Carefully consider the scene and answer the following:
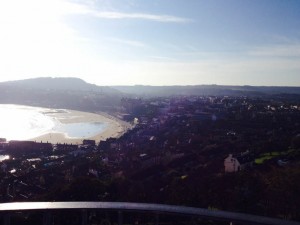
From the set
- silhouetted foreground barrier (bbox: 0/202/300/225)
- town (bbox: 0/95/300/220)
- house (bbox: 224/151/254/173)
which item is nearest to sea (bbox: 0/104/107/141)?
town (bbox: 0/95/300/220)

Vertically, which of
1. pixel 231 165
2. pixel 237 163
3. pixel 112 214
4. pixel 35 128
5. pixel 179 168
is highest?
pixel 112 214

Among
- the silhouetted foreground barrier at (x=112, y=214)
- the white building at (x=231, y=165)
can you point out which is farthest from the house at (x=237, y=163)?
the silhouetted foreground barrier at (x=112, y=214)

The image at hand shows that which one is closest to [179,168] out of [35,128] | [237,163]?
[237,163]

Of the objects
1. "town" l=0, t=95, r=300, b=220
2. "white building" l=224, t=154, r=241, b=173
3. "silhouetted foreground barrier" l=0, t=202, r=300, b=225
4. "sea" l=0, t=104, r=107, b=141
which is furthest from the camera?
"sea" l=0, t=104, r=107, b=141

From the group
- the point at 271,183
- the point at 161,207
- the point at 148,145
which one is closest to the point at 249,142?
the point at 148,145

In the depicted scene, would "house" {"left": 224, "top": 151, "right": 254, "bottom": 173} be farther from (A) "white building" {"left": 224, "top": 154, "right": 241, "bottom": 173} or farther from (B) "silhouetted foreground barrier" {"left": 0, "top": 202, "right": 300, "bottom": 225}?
(B) "silhouetted foreground barrier" {"left": 0, "top": 202, "right": 300, "bottom": 225}

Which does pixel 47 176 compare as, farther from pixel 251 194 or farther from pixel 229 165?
pixel 251 194

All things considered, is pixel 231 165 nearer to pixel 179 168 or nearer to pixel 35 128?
pixel 179 168
